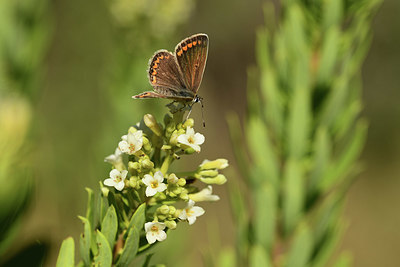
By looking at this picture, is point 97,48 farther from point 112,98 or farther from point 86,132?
point 112,98

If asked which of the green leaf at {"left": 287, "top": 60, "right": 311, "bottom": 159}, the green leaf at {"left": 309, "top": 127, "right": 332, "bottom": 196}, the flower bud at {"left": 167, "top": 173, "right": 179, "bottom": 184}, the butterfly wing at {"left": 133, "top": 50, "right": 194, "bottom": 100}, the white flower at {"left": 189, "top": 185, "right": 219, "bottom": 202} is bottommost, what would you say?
the flower bud at {"left": 167, "top": 173, "right": 179, "bottom": 184}

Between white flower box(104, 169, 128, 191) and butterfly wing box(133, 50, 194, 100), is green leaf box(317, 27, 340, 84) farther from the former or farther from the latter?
white flower box(104, 169, 128, 191)

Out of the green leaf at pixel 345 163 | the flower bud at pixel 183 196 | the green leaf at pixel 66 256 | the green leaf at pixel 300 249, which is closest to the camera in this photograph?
the green leaf at pixel 66 256

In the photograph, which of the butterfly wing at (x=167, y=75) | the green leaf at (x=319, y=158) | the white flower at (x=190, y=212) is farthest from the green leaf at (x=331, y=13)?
the white flower at (x=190, y=212)

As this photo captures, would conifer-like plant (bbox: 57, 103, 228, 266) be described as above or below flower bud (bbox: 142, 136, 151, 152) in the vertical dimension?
below

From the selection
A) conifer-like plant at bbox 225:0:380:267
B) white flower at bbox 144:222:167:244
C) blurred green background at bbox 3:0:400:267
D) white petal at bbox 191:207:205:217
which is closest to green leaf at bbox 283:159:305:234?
conifer-like plant at bbox 225:0:380:267

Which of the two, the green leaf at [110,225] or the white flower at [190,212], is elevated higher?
the white flower at [190,212]

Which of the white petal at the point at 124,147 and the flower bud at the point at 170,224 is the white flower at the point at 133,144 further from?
the flower bud at the point at 170,224
